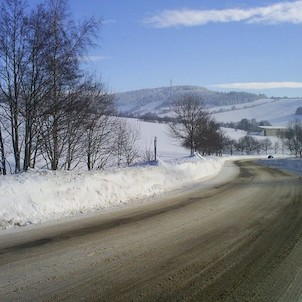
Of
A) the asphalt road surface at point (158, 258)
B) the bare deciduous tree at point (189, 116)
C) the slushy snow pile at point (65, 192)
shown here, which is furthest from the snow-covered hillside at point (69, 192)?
the bare deciduous tree at point (189, 116)

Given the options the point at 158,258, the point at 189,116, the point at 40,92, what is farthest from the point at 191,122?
the point at 158,258

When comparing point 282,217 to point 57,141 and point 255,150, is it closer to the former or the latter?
point 57,141

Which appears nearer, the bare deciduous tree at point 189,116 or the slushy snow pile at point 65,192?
the slushy snow pile at point 65,192

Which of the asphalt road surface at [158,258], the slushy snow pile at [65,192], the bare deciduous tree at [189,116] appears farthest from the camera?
the bare deciduous tree at [189,116]

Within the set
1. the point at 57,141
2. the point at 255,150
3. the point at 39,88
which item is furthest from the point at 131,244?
the point at 255,150

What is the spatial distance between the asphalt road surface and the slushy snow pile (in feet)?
2.91

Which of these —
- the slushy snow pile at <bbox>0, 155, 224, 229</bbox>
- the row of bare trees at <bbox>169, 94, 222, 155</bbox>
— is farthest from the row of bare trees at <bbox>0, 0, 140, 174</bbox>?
the row of bare trees at <bbox>169, 94, 222, 155</bbox>

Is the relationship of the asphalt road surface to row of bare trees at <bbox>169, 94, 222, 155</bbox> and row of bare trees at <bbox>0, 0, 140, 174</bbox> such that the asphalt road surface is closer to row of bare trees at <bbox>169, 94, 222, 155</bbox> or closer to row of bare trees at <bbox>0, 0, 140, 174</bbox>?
row of bare trees at <bbox>0, 0, 140, 174</bbox>

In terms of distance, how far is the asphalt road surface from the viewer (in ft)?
16.0

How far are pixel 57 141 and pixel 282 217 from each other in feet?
34.7

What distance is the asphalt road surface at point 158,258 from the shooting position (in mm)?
4891

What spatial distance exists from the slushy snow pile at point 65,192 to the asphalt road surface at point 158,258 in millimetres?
887

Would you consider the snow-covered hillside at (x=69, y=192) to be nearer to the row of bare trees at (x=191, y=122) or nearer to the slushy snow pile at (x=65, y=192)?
the slushy snow pile at (x=65, y=192)

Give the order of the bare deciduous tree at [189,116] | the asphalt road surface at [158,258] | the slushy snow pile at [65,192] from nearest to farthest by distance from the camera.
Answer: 1. the asphalt road surface at [158,258]
2. the slushy snow pile at [65,192]
3. the bare deciduous tree at [189,116]
